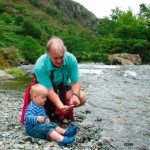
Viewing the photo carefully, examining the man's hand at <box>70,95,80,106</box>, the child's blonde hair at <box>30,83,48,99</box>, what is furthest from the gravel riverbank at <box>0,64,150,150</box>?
the child's blonde hair at <box>30,83,48,99</box>

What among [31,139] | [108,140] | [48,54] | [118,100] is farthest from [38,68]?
[118,100]

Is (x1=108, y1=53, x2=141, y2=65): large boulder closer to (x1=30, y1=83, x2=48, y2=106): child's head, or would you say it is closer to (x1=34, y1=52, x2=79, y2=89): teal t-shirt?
(x1=34, y1=52, x2=79, y2=89): teal t-shirt

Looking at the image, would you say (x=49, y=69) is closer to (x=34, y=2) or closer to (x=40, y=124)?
(x=40, y=124)

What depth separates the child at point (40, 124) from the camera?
594 cm

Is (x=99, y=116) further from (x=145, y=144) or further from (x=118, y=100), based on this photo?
(x=118, y=100)

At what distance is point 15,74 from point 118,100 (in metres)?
13.6

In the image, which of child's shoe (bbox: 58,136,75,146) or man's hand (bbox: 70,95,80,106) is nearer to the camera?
child's shoe (bbox: 58,136,75,146)

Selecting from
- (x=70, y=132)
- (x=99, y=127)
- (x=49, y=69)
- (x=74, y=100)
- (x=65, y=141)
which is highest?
(x=49, y=69)

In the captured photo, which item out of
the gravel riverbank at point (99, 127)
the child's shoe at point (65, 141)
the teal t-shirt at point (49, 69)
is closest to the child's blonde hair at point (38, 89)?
the teal t-shirt at point (49, 69)

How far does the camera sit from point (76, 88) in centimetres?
696

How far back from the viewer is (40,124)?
6145mm

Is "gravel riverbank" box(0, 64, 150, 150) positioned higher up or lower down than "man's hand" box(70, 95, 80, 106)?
lower down

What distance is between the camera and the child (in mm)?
5938

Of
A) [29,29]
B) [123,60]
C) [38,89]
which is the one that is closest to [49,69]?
[38,89]
